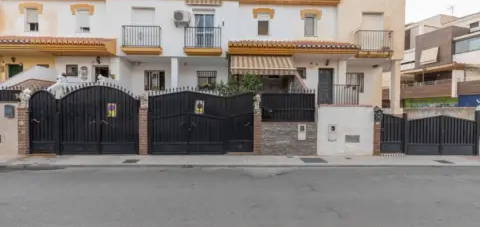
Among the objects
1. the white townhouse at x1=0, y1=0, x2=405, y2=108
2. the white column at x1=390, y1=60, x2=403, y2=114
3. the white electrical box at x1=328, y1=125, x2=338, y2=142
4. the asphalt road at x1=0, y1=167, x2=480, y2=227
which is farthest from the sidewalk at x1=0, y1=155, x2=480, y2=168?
the white column at x1=390, y1=60, x2=403, y2=114

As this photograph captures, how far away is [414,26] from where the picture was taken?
4512cm

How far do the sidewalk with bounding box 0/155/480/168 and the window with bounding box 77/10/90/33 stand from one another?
29.2ft

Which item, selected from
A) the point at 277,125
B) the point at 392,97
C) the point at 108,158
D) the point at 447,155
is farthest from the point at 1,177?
the point at 392,97

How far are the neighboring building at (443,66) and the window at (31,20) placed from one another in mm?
28373

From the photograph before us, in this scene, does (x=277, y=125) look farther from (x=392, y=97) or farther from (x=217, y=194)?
(x=392, y=97)

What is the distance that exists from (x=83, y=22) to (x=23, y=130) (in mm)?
8250

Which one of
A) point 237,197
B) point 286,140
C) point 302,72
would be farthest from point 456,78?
point 237,197

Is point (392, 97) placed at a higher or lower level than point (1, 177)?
higher

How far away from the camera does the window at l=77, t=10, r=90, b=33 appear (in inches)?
685

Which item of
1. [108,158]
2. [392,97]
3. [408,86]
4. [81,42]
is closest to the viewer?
[108,158]

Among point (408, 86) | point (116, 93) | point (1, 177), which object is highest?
point (408, 86)

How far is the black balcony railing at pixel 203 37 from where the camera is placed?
17.0m

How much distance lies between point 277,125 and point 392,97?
10.6 meters

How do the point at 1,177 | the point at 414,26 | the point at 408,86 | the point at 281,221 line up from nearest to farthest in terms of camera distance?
the point at 281,221, the point at 1,177, the point at 408,86, the point at 414,26
